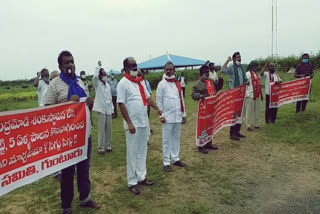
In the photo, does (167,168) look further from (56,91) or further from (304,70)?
(304,70)

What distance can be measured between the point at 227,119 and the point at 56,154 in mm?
4623

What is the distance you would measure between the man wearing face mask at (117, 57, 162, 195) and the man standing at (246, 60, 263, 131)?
4.32 m

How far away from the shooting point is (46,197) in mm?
4645

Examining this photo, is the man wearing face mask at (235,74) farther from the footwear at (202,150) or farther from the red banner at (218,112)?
the footwear at (202,150)

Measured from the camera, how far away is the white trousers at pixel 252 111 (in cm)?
844

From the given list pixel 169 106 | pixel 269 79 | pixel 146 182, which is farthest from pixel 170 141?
pixel 269 79

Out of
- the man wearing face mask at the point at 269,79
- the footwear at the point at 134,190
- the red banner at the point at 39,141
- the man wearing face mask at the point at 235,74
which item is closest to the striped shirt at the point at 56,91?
the red banner at the point at 39,141

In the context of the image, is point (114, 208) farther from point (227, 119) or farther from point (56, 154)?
point (227, 119)

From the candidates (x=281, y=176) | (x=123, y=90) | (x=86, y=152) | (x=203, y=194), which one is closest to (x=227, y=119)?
(x=281, y=176)

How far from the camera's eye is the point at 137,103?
4.51m

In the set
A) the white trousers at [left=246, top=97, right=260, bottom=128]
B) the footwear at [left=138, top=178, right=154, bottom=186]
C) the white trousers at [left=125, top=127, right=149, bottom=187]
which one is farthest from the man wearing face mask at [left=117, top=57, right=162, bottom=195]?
the white trousers at [left=246, top=97, right=260, bottom=128]

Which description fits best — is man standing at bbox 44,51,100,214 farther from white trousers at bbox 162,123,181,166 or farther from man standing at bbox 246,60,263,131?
man standing at bbox 246,60,263,131

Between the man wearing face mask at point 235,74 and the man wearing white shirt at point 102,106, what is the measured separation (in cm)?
266

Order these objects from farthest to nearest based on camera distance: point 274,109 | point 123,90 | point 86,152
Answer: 1. point 274,109
2. point 123,90
3. point 86,152
